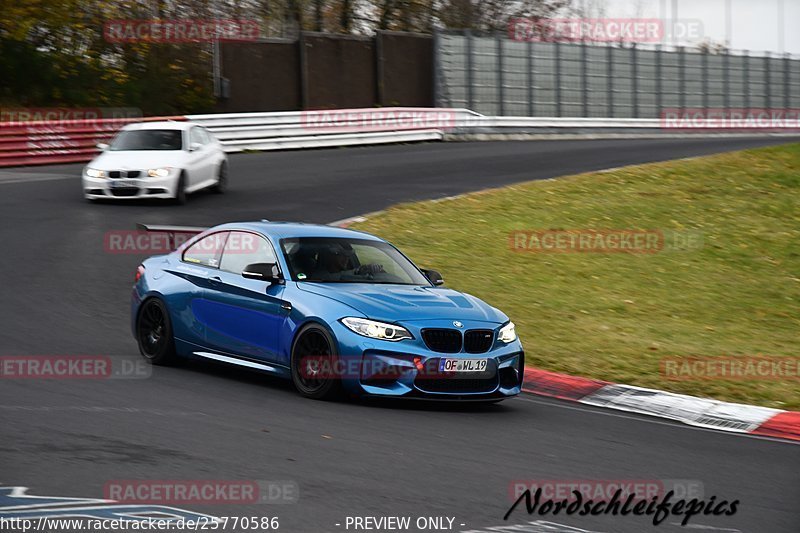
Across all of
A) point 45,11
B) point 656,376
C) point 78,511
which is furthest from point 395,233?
point 45,11

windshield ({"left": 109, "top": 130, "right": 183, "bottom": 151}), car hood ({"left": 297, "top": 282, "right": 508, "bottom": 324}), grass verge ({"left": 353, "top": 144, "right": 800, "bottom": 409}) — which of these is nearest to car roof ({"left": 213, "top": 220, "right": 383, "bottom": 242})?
car hood ({"left": 297, "top": 282, "right": 508, "bottom": 324})

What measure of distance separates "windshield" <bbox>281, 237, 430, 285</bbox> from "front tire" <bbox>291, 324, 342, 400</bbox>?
2.21 ft

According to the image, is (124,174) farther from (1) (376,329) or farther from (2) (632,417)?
(2) (632,417)

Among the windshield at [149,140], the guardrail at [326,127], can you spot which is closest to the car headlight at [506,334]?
the windshield at [149,140]

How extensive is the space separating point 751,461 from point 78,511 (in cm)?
470

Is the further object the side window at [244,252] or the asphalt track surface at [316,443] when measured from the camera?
the side window at [244,252]

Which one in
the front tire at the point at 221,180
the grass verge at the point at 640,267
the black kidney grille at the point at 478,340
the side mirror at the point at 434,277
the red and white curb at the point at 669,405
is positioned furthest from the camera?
the front tire at the point at 221,180

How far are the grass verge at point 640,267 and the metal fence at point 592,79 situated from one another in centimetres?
1656

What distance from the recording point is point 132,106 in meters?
35.9

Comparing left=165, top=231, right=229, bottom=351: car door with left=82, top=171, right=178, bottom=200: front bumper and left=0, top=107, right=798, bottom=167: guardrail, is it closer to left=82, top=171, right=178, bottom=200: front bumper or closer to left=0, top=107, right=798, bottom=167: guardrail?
left=82, top=171, right=178, bottom=200: front bumper

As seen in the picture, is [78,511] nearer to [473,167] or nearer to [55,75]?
[473,167]

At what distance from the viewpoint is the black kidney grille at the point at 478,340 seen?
31.7 feet

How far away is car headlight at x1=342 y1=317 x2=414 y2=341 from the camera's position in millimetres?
9359

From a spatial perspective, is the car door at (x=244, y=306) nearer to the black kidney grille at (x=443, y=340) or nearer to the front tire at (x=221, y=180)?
the black kidney grille at (x=443, y=340)
